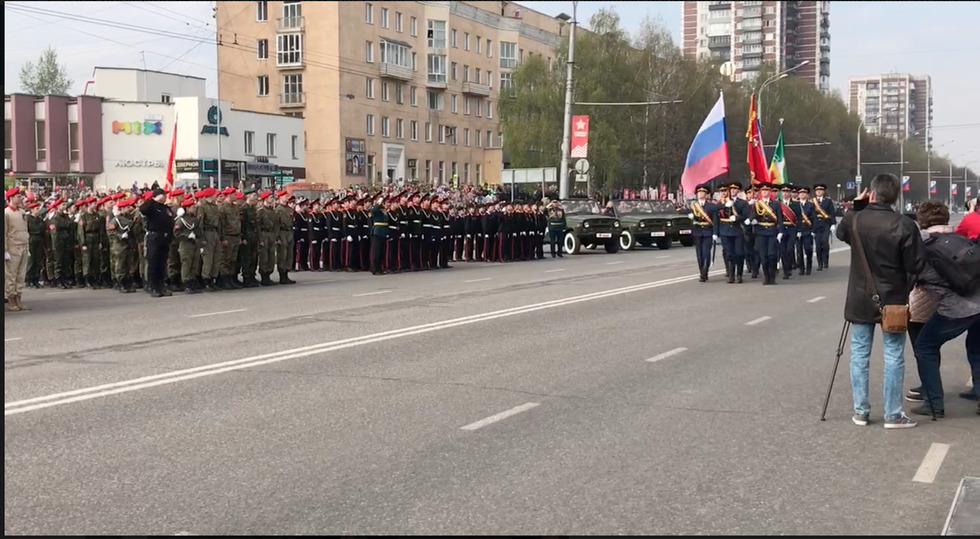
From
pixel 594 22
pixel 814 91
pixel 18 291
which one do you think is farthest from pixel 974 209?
pixel 814 91

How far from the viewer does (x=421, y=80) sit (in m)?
84.1

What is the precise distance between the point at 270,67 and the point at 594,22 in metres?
22.8

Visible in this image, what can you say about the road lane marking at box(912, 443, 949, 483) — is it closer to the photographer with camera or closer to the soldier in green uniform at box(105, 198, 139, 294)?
the photographer with camera

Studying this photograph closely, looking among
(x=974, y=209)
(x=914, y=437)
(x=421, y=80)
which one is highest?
(x=421, y=80)

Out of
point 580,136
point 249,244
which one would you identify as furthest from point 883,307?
point 580,136

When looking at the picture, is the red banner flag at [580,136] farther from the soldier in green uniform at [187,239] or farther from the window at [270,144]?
the window at [270,144]

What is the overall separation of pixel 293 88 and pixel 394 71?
7692 millimetres

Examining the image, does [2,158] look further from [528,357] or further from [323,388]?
[528,357]

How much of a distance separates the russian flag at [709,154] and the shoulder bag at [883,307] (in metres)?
19.8

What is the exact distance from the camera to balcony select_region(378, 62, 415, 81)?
78125 mm

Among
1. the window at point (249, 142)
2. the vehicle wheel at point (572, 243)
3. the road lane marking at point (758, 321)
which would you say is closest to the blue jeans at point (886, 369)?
the road lane marking at point (758, 321)

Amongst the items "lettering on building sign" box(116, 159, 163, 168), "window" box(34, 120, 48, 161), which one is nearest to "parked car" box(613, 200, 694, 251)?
"lettering on building sign" box(116, 159, 163, 168)

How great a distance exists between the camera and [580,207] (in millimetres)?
38344

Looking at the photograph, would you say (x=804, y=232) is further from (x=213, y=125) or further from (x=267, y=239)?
(x=213, y=125)
